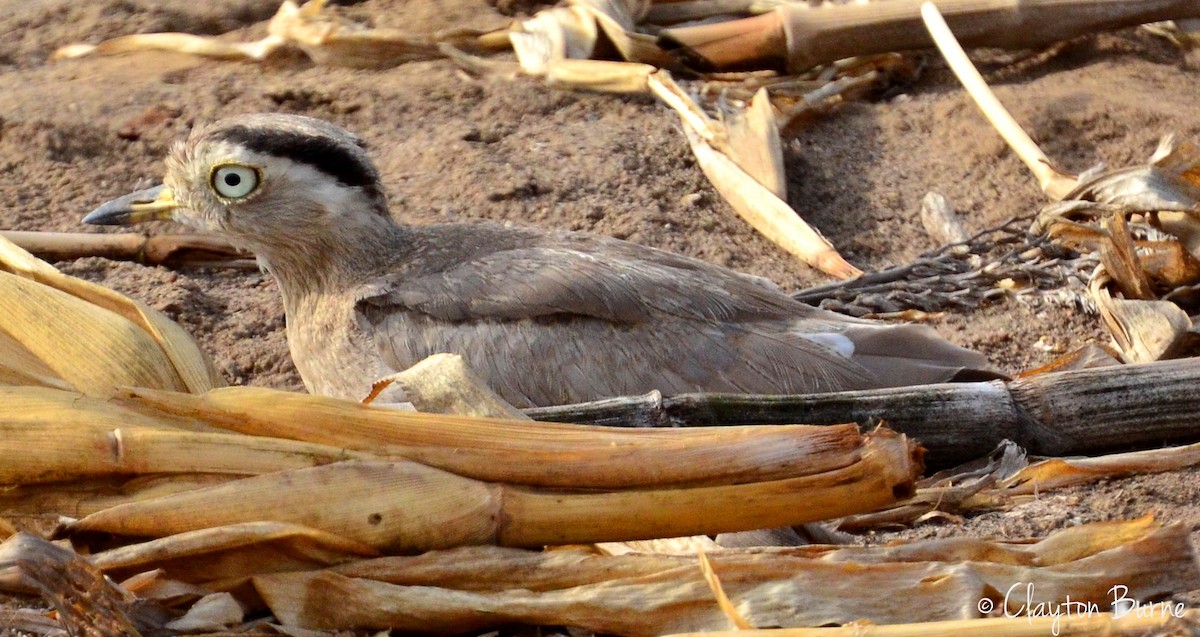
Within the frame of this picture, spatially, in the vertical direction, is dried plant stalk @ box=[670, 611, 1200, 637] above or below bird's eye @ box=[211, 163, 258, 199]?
below

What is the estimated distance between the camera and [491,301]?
3.31m

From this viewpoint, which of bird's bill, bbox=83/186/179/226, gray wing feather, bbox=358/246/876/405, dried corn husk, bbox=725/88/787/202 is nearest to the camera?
gray wing feather, bbox=358/246/876/405

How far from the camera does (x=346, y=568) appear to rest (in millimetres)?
1995

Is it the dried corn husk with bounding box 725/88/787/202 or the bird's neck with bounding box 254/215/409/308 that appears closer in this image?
the bird's neck with bounding box 254/215/409/308

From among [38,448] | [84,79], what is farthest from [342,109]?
[38,448]

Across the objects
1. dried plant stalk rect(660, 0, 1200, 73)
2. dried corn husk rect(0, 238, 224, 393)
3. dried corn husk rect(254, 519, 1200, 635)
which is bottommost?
dried corn husk rect(254, 519, 1200, 635)

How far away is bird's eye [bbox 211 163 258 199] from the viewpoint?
11.8 ft

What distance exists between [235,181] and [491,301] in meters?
0.90

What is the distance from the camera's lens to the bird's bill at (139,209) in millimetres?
3729

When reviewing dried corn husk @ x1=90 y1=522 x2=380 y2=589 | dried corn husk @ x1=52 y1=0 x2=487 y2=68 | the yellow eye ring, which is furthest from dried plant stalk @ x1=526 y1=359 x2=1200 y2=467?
dried corn husk @ x1=52 y1=0 x2=487 y2=68

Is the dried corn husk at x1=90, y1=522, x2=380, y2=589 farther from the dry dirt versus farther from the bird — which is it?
the dry dirt

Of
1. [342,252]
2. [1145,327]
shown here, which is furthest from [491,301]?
[1145,327]

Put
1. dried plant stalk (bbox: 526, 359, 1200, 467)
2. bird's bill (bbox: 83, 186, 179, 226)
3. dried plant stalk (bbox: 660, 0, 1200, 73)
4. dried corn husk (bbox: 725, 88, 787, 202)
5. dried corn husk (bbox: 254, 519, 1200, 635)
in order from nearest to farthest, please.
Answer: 1. dried corn husk (bbox: 254, 519, 1200, 635)
2. dried plant stalk (bbox: 526, 359, 1200, 467)
3. bird's bill (bbox: 83, 186, 179, 226)
4. dried corn husk (bbox: 725, 88, 787, 202)
5. dried plant stalk (bbox: 660, 0, 1200, 73)

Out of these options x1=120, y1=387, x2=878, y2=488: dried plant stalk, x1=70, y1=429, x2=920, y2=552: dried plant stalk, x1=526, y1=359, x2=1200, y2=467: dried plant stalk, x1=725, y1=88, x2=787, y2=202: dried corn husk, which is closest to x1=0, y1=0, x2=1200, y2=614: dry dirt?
x1=725, y1=88, x2=787, y2=202: dried corn husk
